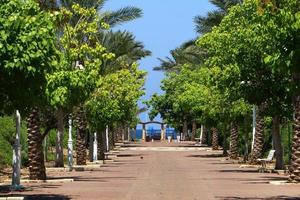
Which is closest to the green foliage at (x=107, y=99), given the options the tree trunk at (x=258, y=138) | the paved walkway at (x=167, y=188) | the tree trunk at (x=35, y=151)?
the tree trunk at (x=258, y=138)

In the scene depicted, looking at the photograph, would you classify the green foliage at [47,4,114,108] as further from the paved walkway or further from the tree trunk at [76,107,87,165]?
the tree trunk at [76,107,87,165]

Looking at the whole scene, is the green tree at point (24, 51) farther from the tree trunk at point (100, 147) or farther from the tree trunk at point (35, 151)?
the tree trunk at point (100, 147)

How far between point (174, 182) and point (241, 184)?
232 centimetres

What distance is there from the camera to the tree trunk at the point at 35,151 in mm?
25406

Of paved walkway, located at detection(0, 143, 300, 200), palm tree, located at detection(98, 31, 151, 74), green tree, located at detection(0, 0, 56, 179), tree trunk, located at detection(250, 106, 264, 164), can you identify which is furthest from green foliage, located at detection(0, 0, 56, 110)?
palm tree, located at detection(98, 31, 151, 74)

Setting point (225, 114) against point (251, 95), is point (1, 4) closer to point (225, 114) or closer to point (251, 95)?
point (251, 95)

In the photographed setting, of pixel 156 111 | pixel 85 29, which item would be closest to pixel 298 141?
pixel 85 29

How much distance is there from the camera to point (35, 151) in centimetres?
2559

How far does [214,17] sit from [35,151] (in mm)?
25561

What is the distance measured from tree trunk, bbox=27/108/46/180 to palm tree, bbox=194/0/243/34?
21.8m

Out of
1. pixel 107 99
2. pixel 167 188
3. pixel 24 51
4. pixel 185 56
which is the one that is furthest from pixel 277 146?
pixel 185 56

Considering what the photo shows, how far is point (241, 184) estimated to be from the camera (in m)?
24.6

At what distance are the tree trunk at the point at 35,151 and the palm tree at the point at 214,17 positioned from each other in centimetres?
2177

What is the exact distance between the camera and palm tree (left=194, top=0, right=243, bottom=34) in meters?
46.4
